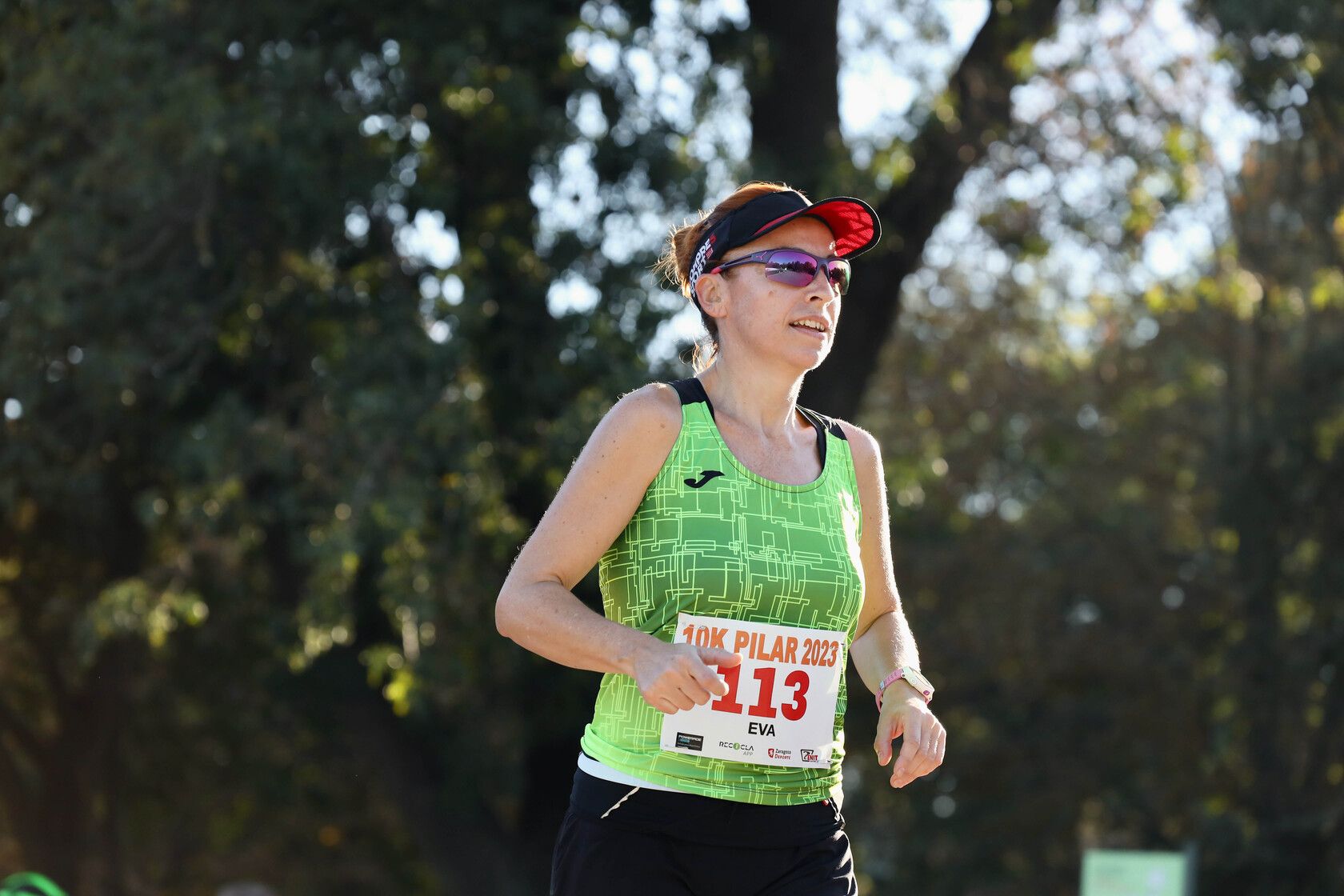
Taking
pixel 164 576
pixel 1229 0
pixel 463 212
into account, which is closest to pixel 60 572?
pixel 164 576

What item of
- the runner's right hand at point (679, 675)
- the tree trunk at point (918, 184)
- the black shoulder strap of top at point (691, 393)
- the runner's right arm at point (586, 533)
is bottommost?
the runner's right hand at point (679, 675)

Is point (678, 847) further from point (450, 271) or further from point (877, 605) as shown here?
point (450, 271)

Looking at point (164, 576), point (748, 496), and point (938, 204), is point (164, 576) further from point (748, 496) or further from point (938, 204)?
point (748, 496)

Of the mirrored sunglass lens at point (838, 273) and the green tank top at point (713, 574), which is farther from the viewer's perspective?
the mirrored sunglass lens at point (838, 273)

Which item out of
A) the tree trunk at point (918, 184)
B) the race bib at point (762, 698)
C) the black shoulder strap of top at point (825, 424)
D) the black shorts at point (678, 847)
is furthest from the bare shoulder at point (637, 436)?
the tree trunk at point (918, 184)

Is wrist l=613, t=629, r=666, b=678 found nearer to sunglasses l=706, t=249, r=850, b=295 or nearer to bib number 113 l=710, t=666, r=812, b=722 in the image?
bib number 113 l=710, t=666, r=812, b=722

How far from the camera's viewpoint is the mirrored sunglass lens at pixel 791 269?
297cm

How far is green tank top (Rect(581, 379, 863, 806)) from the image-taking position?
2.75 metres

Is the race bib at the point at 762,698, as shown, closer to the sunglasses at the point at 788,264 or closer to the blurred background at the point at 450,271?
the sunglasses at the point at 788,264

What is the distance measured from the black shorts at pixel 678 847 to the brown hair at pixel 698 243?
83cm

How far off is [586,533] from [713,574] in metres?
0.22

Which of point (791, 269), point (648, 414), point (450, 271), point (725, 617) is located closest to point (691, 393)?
point (648, 414)

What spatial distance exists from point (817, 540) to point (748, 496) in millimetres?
138

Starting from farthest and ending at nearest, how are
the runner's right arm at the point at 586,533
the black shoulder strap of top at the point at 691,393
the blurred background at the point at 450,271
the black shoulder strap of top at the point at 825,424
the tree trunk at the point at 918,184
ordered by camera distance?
the tree trunk at the point at 918,184
the blurred background at the point at 450,271
the black shoulder strap of top at the point at 825,424
the black shoulder strap of top at the point at 691,393
the runner's right arm at the point at 586,533
